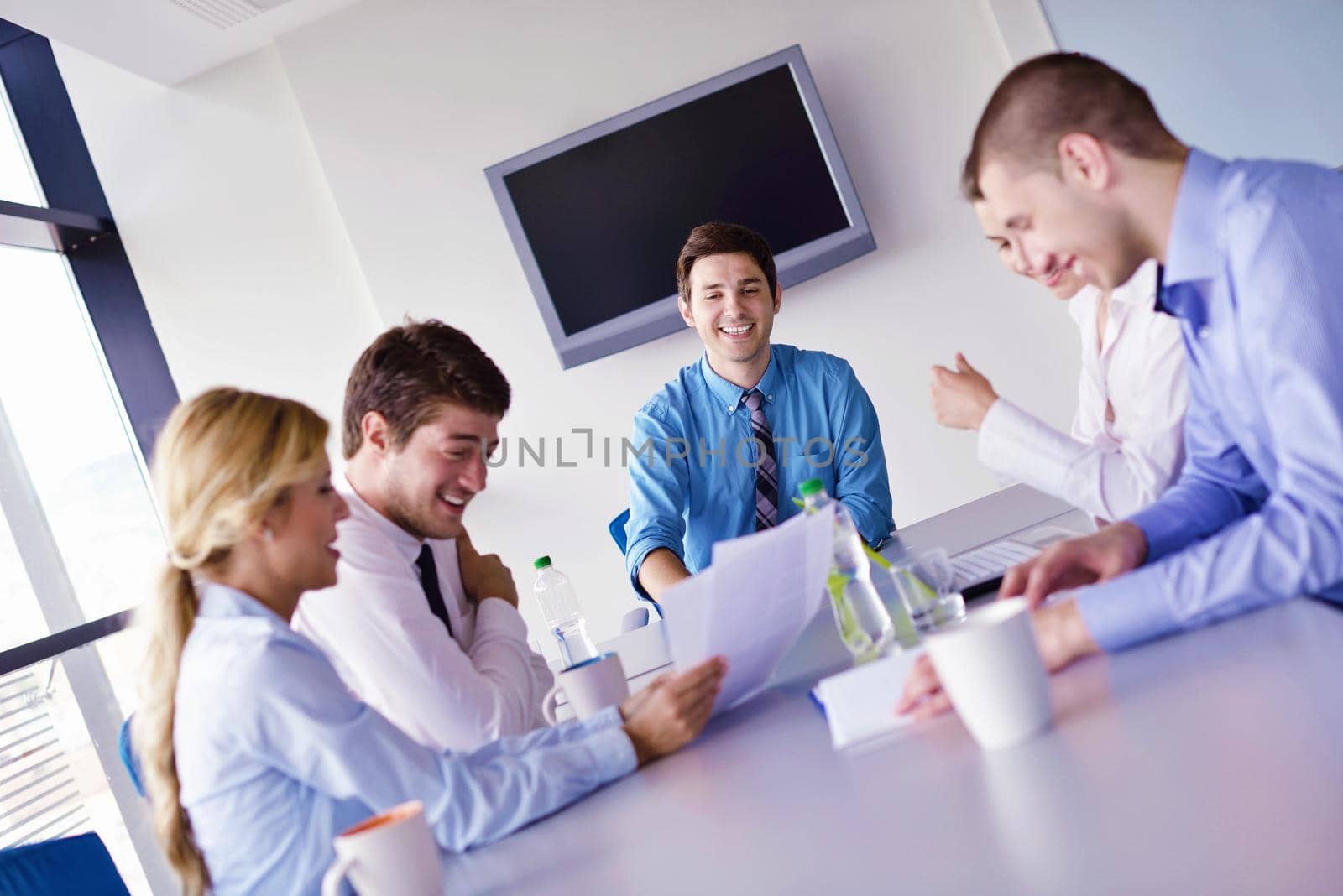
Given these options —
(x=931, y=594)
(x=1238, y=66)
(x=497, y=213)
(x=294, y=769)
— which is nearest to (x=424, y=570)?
(x=294, y=769)

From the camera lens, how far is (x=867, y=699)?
116 centimetres

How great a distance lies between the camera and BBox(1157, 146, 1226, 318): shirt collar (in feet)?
4.03

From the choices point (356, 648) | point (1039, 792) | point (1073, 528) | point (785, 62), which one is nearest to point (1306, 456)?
point (1039, 792)

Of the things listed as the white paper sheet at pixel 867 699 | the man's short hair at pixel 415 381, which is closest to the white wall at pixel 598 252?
the man's short hair at pixel 415 381

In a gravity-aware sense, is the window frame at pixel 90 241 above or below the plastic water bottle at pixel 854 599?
above

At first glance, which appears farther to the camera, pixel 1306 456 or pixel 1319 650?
pixel 1306 456

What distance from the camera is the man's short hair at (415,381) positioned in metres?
1.97

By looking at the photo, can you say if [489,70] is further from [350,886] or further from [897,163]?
[350,886]

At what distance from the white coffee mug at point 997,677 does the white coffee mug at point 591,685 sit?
731mm

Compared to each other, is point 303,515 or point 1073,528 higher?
point 303,515

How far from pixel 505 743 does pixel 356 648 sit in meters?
0.43

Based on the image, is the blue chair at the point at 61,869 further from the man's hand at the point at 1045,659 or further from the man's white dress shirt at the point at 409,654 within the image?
the man's hand at the point at 1045,659

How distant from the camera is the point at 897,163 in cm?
415

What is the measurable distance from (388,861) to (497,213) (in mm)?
3425
